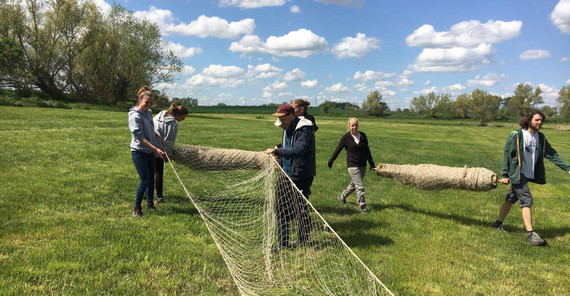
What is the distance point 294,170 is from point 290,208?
56 centimetres

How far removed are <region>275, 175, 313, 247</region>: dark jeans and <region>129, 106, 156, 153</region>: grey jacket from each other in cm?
226

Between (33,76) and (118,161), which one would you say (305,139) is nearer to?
(118,161)

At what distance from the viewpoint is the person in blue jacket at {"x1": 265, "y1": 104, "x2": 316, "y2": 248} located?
461cm

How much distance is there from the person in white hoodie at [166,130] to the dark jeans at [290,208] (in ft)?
8.18

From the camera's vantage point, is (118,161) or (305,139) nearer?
(305,139)

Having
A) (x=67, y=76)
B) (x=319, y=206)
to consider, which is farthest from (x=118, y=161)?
(x=67, y=76)

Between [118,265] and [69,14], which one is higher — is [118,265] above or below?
below

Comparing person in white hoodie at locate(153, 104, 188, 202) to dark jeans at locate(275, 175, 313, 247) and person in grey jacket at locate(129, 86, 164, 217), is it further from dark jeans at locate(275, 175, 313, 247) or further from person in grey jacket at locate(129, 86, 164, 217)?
dark jeans at locate(275, 175, 313, 247)

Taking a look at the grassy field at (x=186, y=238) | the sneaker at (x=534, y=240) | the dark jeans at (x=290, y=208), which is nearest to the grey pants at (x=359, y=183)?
the grassy field at (x=186, y=238)

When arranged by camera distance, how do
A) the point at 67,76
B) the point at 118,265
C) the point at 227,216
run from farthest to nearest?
the point at 67,76 → the point at 227,216 → the point at 118,265

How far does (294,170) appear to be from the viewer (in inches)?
192

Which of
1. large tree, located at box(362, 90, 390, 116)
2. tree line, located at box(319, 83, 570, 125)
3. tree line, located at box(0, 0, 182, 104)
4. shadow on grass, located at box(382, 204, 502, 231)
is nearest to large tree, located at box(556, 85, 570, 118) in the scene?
tree line, located at box(319, 83, 570, 125)

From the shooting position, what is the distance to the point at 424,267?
4.53m

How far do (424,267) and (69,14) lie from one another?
4401cm
